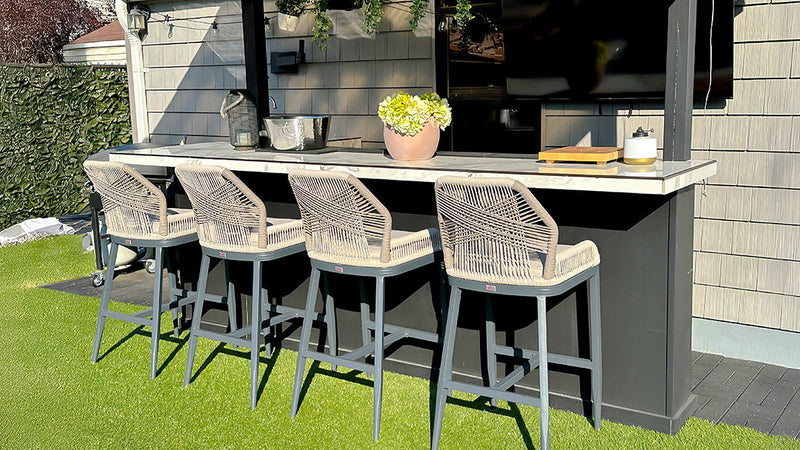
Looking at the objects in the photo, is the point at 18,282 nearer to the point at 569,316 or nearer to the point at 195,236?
the point at 195,236

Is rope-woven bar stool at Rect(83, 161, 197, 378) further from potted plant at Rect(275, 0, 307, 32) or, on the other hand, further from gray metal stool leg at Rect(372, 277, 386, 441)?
potted plant at Rect(275, 0, 307, 32)

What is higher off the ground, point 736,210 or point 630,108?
point 630,108

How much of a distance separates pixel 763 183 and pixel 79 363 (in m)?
3.95

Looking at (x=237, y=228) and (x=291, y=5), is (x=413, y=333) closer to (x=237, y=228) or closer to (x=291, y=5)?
(x=237, y=228)

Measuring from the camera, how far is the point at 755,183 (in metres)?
4.11

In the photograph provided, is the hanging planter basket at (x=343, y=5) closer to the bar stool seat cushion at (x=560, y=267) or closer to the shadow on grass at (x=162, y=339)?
the shadow on grass at (x=162, y=339)

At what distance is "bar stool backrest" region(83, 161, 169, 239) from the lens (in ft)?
12.9

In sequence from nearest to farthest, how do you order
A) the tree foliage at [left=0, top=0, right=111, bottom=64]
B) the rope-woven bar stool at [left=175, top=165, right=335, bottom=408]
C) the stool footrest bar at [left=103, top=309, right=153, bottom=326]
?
the rope-woven bar stool at [left=175, top=165, right=335, bottom=408] < the stool footrest bar at [left=103, top=309, right=153, bottom=326] < the tree foliage at [left=0, top=0, right=111, bottom=64]

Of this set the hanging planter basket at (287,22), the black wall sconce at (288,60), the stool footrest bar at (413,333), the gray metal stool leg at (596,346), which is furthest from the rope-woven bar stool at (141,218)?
the hanging planter basket at (287,22)

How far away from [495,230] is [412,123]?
38.6 inches

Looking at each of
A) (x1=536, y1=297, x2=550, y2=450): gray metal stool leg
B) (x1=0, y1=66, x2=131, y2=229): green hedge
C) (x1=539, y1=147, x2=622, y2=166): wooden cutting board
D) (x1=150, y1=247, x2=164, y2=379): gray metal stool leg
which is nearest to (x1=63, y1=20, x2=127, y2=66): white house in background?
(x1=0, y1=66, x2=131, y2=229): green hedge

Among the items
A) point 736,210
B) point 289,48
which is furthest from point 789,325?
point 289,48

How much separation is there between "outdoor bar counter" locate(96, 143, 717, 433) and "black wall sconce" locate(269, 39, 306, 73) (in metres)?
2.78

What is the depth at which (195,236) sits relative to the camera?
419 centimetres
